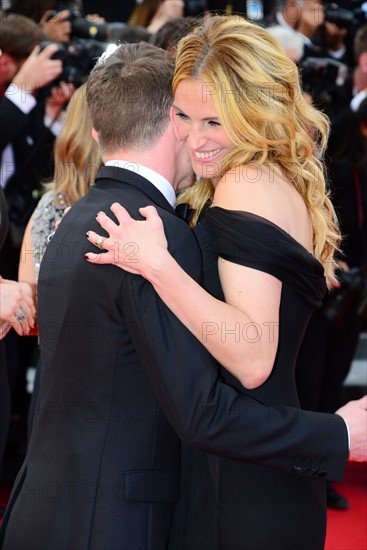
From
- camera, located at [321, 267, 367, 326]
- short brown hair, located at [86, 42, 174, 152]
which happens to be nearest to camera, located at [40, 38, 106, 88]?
camera, located at [321, 267, 367, 326]

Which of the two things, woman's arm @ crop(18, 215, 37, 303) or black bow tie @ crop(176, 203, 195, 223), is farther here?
woman's arm @ crop(18, 215, 37, 303)

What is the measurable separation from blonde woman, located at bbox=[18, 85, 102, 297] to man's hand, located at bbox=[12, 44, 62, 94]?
0.97 metres

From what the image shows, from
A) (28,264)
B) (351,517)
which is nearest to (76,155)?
(28,264)

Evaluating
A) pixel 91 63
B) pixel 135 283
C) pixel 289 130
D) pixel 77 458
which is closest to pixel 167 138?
pixel 289 130

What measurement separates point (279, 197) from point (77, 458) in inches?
24.5

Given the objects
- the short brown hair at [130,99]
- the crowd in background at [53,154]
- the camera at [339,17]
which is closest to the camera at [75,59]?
the crowd in background at [53,154]

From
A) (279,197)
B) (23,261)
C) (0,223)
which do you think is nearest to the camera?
(279,197)

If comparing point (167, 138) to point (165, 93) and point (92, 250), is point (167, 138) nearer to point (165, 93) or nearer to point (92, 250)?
point (165, 93)

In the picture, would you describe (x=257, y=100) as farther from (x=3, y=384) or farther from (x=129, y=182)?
(x=3, y=384)

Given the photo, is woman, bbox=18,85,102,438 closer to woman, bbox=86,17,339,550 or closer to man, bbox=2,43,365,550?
woman, bbox=86,17,339,550

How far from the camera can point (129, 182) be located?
1.73m

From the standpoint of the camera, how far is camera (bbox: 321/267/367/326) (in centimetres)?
393

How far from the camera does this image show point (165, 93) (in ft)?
5.98

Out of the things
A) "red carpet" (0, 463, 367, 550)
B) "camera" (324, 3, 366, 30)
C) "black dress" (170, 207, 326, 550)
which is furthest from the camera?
"camera" (324, 3, 366, 30)
